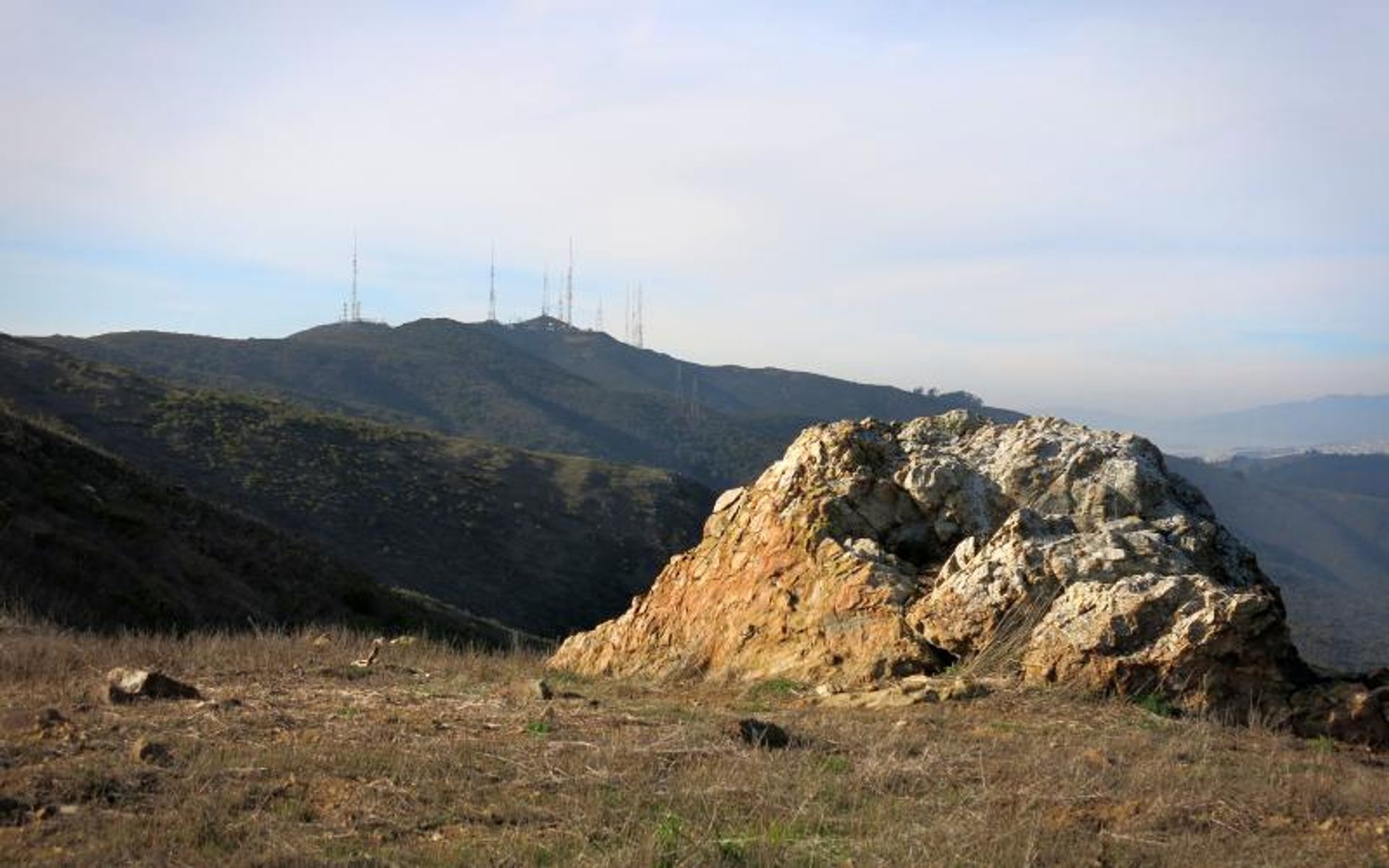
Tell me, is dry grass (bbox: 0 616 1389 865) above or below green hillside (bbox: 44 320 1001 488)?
below

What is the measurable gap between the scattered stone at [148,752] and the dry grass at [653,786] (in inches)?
1.0

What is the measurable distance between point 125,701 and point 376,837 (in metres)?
3.70

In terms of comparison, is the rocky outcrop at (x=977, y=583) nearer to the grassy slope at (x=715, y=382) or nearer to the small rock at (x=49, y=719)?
Result: the small rock at (x=49, y=719)

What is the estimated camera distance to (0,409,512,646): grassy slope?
62.4 ft

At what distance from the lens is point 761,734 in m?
7.01

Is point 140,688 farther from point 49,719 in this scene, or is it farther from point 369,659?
point 369,659

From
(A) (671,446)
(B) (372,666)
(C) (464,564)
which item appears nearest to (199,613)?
(B) (372,666)

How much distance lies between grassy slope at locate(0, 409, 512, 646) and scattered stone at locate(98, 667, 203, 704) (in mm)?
7783

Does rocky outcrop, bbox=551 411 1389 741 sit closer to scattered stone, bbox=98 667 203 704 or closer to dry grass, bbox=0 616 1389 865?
dry grass, bbox=0 616 1389 865

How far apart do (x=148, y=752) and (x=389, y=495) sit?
44928 millimetres

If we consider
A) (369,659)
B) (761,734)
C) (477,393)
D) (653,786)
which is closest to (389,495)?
(369,659)

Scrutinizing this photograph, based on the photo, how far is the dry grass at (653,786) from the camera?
4977mm

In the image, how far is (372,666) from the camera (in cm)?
1076

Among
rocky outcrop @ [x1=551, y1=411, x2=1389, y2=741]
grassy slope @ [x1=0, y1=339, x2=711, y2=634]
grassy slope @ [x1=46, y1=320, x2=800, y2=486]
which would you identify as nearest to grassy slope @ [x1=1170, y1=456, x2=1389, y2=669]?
grassy slope @ [x1=0, y1=339, x2=711, y2=634]
